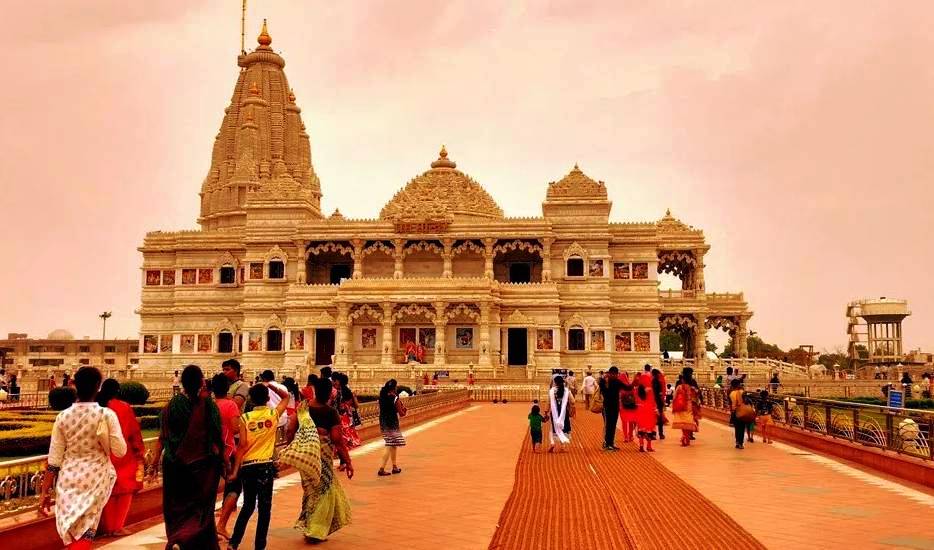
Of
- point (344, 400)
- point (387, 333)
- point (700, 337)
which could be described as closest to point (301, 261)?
point (387, 333)

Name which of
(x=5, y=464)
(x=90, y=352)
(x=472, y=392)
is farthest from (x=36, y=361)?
(x=5, y=464)

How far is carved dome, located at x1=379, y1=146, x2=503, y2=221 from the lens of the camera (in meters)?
61.1

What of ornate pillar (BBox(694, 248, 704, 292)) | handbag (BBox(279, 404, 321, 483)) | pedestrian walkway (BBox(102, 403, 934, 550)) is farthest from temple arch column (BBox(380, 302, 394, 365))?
handbag (BBox(279, 404, 321, 483))

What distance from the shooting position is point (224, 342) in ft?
210

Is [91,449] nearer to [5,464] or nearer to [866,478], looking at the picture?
[5,464]

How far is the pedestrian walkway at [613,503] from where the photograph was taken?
1041cm

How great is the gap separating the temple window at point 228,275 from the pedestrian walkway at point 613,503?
47543mm

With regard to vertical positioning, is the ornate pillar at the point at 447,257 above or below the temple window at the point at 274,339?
above

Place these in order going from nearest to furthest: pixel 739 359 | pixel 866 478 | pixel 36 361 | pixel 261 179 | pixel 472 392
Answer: pixel 866 478 → pixel 472 392 → pixel 739 359 → pixel 261 179 → pixel 36 361

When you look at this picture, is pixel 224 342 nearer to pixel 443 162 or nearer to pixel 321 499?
pixel 443 162

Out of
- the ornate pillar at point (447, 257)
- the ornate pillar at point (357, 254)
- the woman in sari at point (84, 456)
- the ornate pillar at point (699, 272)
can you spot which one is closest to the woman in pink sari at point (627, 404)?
the woman in sari at point (84, 456)

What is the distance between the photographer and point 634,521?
11.4 metres

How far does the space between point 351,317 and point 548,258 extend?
13.7 m

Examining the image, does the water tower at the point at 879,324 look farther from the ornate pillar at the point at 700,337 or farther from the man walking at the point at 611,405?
the man walking at the point at 611,405
